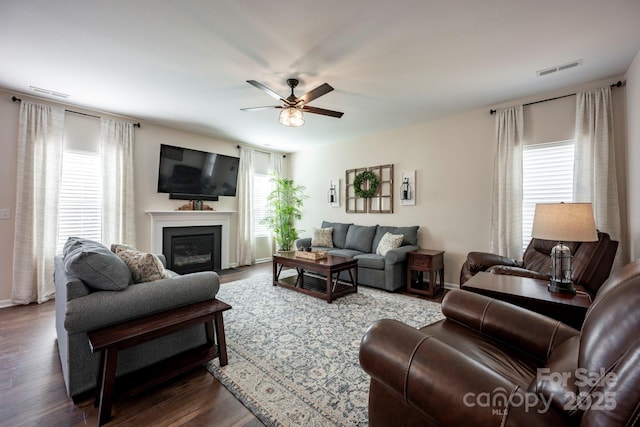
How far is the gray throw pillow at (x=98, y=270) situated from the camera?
5.43 ft

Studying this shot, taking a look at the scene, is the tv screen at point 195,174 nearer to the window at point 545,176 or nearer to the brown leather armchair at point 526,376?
the brown leather armchair at point 526,376

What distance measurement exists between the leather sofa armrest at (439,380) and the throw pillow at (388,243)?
3225 mm

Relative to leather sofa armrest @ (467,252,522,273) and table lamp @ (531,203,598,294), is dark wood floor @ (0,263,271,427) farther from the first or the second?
leather sofa armrest @ (467,252,522,273)

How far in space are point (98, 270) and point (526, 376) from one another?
7.93ft

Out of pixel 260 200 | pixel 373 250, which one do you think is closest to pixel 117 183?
pixel 260 200

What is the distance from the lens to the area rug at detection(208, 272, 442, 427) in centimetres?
164

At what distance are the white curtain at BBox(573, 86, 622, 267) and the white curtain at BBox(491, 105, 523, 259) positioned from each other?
559 mm

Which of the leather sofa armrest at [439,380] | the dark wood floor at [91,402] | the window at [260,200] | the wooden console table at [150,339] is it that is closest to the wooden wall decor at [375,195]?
the window at [260,200]

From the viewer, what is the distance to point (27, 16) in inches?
81.3

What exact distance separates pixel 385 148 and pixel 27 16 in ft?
14.9

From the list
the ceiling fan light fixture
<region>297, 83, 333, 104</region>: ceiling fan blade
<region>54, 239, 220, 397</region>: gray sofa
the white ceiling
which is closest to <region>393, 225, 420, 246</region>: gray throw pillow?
the white ceiling

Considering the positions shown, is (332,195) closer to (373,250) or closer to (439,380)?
(373,250)

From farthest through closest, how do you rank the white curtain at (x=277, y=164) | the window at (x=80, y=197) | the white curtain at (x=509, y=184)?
the white curtain at (x=277, y=164), the window at (x=80, y=197), the white curtain at (x=509, y=184)

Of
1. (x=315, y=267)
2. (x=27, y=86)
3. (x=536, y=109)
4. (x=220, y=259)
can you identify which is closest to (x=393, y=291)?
(x=315, y=267)
